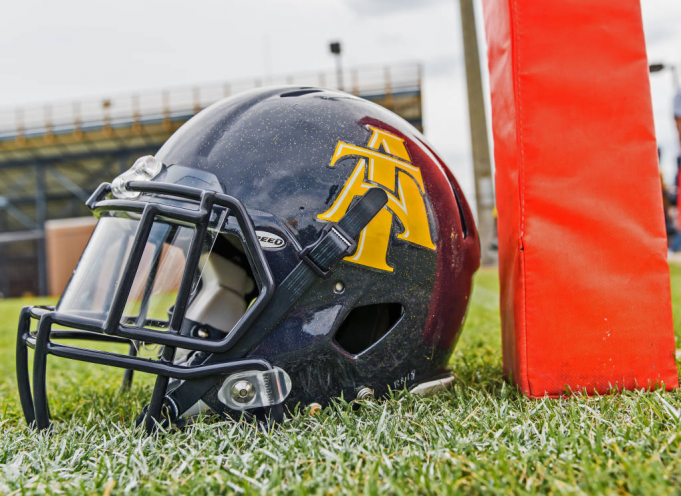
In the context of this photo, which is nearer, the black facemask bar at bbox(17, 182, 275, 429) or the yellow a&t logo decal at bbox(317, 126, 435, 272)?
the black facemask bar at bbox(17, 182, 275, 429)

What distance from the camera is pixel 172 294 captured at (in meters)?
1.42

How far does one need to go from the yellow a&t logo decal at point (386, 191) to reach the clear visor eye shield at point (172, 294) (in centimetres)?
3

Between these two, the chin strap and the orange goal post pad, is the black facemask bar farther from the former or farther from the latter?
the orange goal post pad

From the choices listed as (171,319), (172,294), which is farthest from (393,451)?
(172,294)

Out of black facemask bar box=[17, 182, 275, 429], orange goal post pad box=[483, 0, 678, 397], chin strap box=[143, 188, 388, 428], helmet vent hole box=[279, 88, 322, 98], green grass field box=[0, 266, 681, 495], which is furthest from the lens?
helmet vent hole box=[279, 88, 322, 98]

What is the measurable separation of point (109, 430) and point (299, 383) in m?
0.46

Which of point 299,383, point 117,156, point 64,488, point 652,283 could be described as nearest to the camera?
point 64,488

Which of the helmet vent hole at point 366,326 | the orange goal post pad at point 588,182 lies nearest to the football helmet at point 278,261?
the helmet vent hole at point 366,326

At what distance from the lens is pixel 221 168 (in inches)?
54.3

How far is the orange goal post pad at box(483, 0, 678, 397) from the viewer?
145 cm

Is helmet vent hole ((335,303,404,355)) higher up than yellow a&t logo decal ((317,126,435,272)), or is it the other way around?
yellow a&t logo decal ((317,126,435,272))

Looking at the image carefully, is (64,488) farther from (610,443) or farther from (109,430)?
(610,443)

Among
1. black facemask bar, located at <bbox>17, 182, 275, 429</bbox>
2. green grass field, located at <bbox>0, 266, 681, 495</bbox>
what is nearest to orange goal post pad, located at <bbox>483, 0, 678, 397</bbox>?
green grass field, located at <bbox>0, 266, 681, 495</bbox>

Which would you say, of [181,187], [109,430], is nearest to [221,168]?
[181,187]
